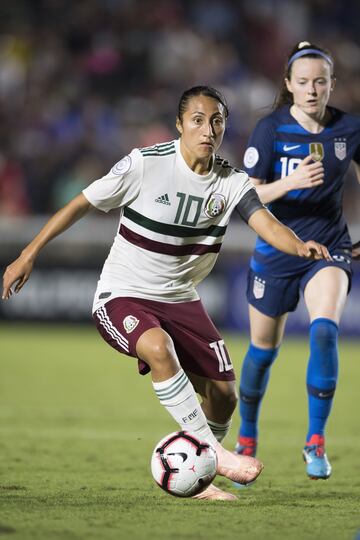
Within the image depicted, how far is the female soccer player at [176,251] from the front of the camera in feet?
16.5

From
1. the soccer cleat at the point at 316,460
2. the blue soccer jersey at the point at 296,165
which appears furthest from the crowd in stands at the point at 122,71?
the soccer cleat at the point at 316,460

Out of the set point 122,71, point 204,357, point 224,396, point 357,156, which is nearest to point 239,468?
point 224,396

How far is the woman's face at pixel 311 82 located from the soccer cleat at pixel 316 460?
1.88 meters

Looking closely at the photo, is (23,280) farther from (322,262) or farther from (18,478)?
(322,262)

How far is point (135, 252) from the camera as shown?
5.35 meters

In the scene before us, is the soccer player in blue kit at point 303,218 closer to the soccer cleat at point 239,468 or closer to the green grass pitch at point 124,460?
the green grass pitch at point 124,460

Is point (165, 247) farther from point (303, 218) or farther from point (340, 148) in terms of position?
point (340, 148)

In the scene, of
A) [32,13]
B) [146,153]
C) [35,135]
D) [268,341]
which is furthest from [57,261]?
[146,153]

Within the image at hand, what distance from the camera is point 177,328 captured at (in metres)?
5.34

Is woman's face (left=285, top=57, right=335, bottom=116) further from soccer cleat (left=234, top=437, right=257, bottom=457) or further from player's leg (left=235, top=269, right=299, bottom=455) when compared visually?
soccer cleat (left=234, top=437, right=257, bottom=457)

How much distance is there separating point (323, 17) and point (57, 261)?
6.30 metres

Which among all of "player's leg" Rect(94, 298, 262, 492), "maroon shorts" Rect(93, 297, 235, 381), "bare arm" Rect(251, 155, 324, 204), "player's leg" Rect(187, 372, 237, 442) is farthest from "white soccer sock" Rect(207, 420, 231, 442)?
"bare arm" Rect(251, 155, 324, 204)

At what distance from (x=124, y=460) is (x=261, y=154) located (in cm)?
206

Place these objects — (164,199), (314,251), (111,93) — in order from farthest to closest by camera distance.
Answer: (111,93) < (164,199) < (314,251)
